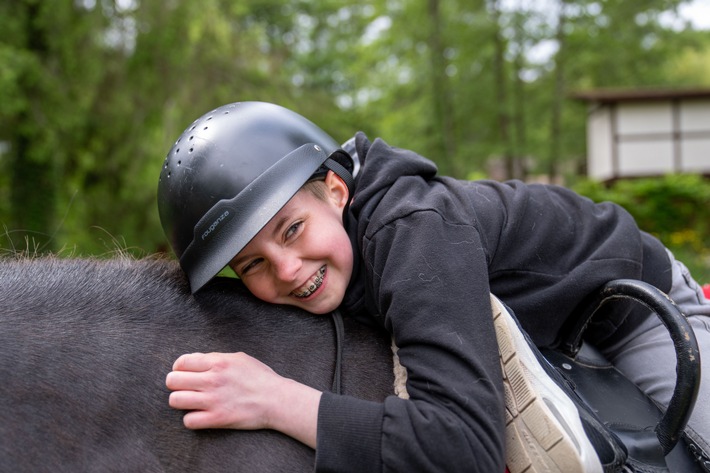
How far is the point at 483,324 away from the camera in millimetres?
1682

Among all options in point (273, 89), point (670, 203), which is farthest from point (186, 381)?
point (273, 89)

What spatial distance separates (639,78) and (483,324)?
2771cm

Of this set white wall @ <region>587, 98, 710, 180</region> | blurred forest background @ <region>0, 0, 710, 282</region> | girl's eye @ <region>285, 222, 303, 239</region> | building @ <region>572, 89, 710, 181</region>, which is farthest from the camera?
white wall @ <region>587, 98, 710, 180</region>

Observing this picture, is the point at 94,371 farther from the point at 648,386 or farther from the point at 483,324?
the point at 648,386

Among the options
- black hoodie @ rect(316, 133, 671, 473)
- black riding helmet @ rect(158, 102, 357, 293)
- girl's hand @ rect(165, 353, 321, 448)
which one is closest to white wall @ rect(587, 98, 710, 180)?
black hoodie @ rect(316, 133, 671, 473)

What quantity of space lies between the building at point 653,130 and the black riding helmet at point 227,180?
76.8ft

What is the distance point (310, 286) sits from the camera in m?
1.92

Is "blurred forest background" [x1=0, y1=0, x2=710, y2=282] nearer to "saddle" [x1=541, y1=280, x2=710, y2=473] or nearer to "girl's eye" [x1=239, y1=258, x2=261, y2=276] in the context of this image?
"girl's eye" [x1=239, y1=258, x2=261, y2=276]

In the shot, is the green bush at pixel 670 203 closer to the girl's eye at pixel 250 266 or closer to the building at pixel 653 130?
the building at pixel 653 130

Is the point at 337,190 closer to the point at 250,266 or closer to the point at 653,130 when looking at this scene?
the point at 250,266

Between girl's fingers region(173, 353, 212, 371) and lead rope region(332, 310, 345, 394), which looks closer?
girl's fingers region(173, 353, 212, 371)

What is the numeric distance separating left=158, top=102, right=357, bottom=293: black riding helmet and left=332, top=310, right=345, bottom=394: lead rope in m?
0.35

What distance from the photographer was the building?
23406 millimetres

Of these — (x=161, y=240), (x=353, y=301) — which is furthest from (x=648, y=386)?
(x=161, y=240)
